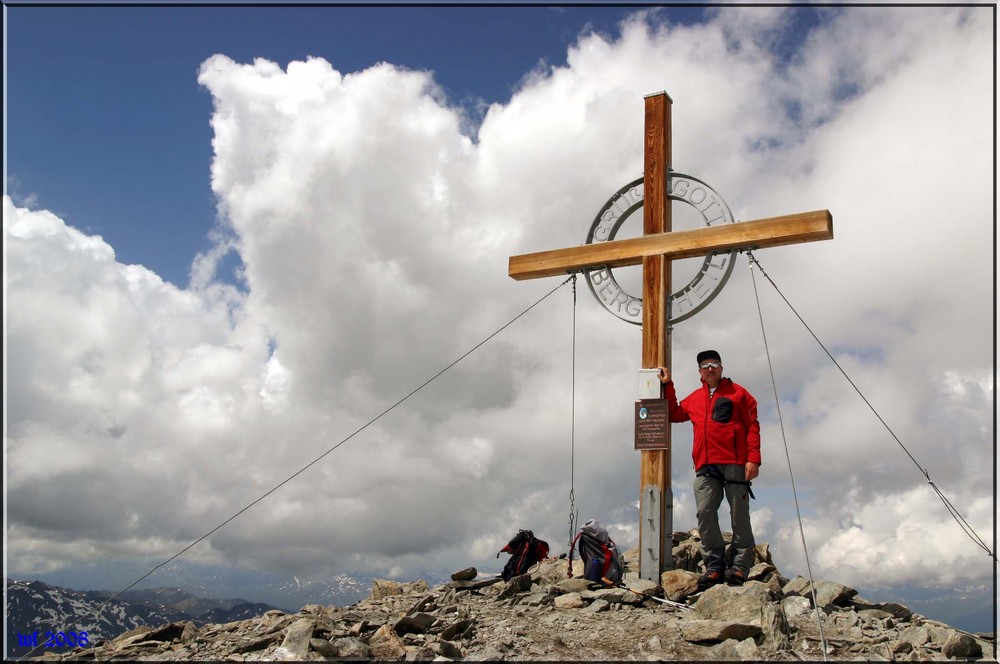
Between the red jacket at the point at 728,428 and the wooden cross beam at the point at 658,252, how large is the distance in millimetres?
→ 662

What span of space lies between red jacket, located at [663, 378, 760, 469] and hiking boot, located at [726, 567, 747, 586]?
1.35 meters

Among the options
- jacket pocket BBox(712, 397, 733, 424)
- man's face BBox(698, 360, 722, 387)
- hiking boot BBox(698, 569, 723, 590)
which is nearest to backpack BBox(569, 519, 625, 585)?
hiking boot BBox(698, 569, 723, 590)

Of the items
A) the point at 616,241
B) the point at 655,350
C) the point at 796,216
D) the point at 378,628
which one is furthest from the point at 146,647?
the point at 796,216

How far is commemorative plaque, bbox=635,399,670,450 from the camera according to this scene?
9.88m

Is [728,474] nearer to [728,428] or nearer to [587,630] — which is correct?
[728,428]

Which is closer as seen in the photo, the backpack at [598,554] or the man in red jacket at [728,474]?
the man in red jacket at [728,474]

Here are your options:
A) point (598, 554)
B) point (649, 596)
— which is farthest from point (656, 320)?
point (649, 596)

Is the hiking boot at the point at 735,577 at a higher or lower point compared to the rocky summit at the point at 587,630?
higher

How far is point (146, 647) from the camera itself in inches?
305

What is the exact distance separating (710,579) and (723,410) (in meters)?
2.09

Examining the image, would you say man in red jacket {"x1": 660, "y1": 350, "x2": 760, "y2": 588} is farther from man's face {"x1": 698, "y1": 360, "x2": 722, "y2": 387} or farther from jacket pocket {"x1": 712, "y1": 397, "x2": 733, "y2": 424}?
man's face {"x1": 698, "y1": 360, "x2": 722, "y2": 387}

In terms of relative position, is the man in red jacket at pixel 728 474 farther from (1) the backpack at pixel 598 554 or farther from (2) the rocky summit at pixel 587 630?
(1) the backpack at pixel 598 554

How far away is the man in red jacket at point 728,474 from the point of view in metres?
9.14

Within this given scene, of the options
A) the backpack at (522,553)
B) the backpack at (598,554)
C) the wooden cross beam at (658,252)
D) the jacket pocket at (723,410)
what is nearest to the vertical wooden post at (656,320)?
the wooden cross beam at (658,252)
